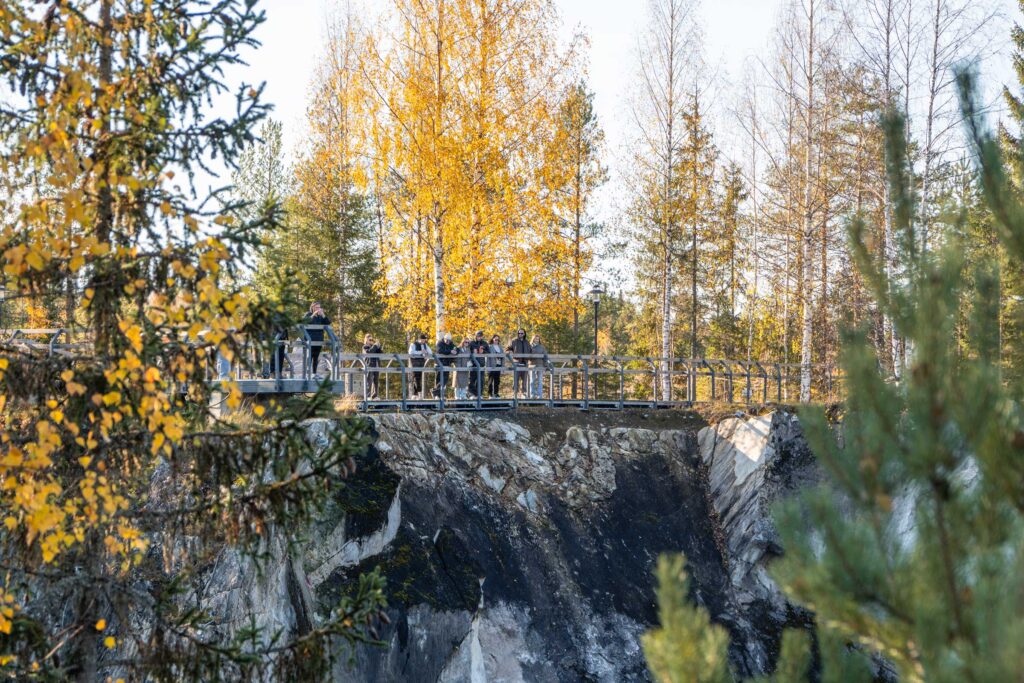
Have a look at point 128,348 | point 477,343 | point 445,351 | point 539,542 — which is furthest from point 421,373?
point 128,348

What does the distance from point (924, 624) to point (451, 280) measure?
16970 mm

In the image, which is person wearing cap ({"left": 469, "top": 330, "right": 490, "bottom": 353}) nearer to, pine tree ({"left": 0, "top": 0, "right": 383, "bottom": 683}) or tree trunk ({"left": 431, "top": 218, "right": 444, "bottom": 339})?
tree trunk ({"left": 431, "top": 218, "right": 444, "bottom": 339})

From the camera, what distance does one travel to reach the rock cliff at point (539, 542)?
11969mm

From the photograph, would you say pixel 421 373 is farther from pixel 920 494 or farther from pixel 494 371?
pixel 920 494

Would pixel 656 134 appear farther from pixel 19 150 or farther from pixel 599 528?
pixel 19 150

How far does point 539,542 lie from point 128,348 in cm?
947

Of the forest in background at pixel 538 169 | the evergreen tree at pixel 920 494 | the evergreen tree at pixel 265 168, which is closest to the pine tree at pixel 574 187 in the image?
the forest in background at pixel 538 169

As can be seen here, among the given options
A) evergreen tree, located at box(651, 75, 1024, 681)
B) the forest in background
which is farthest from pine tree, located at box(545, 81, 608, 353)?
evergreen tree, located at box(651, 75, 1024, 681)

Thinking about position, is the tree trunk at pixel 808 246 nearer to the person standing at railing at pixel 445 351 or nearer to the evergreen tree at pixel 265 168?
the person standing at railing at pixel 445 351

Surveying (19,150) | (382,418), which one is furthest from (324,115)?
(19,150)

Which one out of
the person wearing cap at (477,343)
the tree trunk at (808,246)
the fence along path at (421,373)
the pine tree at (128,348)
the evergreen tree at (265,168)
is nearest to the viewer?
the pine tree at (128,348)

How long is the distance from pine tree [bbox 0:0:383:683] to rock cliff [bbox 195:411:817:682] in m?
4.21

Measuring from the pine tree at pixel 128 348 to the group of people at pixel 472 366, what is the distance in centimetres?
913

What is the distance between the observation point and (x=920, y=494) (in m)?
3.27
